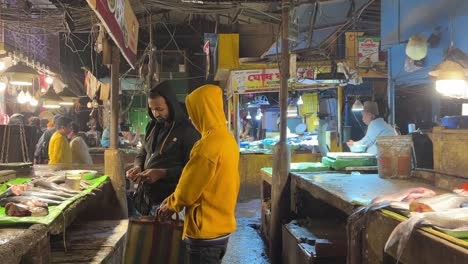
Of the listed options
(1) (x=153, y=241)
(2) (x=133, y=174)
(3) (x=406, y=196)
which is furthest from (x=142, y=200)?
(3) (x=406, y=196)

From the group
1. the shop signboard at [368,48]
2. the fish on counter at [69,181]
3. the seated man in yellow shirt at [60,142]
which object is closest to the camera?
A: the fish on counter at [69,181]

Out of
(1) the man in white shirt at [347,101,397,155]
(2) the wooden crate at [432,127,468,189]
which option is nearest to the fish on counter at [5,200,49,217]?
(2) the wooden crate at [432,127,468,189]

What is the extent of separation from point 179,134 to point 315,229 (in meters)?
2.40

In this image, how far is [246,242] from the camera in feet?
26.0

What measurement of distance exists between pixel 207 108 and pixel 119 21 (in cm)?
225

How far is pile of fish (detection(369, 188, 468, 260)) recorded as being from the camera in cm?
250

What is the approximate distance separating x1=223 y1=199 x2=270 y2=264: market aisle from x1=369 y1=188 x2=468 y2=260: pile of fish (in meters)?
4.00

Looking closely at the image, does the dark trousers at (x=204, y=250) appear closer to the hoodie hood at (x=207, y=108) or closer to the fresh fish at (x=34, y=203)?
the hoodie hood at (x=207, y=108)

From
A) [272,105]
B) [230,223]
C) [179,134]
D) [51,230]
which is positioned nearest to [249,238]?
[179,134]

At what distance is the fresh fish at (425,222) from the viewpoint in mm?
2469

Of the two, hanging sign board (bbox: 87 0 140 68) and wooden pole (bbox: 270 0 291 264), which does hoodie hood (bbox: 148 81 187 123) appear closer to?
hanging sign board (bbox: 87 0 140 68)

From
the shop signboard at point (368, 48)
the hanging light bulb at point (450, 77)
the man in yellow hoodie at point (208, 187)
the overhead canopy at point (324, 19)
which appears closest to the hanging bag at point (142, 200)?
the man in yellow hoodie at point (208, 187)

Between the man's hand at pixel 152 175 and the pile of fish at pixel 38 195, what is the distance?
0.69 metres

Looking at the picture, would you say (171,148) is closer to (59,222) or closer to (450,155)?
(59,222)
